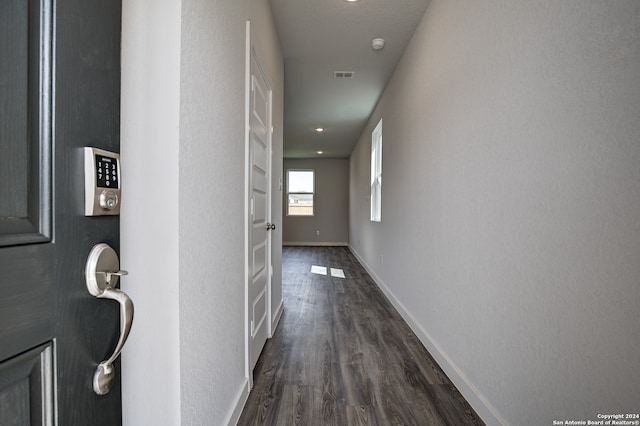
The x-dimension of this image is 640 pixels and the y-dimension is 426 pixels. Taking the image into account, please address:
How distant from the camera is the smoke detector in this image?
2.96 meters

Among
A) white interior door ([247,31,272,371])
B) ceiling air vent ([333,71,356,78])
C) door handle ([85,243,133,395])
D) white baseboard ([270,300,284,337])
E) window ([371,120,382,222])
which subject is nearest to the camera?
door handle ([85,243,133,395])

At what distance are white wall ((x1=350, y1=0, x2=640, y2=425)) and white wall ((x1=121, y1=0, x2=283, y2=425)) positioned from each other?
1.23m

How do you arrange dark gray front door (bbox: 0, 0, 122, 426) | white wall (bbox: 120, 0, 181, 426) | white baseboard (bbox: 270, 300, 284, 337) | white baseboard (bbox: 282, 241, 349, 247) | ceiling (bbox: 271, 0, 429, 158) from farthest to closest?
white baseboard (bbox: 282, 241, 349, 247) < white baseboard (bbox: 270, 300, 284, 337) < ceiling (bbox: 271, 0, 429, 158) < white wall (bbox: 120, 0, 181, 426) < dark gray front door (bbox: 0, 0, 122, 426)

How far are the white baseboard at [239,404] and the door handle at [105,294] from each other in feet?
3.63

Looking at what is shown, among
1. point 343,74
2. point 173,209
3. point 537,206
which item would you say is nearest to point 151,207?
point 173,209

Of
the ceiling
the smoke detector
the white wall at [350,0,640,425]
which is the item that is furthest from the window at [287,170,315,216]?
the white wall at [350,0,640,425]

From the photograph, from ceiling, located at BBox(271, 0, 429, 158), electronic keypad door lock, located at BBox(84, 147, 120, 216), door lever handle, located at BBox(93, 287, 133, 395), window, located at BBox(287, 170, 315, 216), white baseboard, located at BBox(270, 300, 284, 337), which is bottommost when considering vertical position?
white baseboard, located at BBox(270, 300, 284, 337)

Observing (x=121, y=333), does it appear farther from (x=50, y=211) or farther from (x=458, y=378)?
(x=458, y=378)

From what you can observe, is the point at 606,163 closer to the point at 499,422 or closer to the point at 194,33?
the point at 499,422

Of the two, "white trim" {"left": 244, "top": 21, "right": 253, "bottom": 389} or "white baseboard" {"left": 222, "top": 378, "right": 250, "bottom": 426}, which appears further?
"white trim" {"left": 244, "top": 21, "right": 253, "bottom": 389}

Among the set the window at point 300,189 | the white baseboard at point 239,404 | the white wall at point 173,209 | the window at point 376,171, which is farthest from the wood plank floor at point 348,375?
the window at point 300,189

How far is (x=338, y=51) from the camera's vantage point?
3211 mm

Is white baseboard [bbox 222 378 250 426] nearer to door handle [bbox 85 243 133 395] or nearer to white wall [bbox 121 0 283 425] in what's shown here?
white wall [bbox 121 0 283 425]

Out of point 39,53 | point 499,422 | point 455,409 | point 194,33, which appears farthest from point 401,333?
point 39,53
